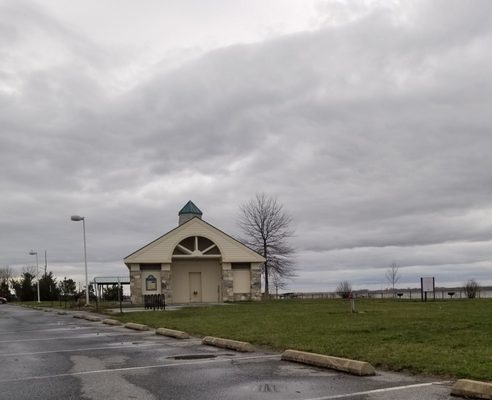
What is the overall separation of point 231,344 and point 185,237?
33.5m

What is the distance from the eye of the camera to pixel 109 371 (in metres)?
10.2

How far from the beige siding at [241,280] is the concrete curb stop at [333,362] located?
120 feet

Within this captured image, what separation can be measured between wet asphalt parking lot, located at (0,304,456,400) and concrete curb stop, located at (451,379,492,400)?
0.54 feet

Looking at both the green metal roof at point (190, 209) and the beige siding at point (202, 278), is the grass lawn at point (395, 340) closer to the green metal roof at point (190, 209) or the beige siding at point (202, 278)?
the beige siding at point (202, 278)

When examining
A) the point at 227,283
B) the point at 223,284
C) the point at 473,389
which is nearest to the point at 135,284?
the point at 223,284

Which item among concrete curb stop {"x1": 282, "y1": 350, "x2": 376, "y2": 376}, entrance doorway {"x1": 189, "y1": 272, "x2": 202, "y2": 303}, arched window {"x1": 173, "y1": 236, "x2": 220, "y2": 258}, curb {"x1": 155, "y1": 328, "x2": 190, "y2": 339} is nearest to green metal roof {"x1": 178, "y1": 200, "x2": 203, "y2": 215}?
arched window {"x1": 173, "y1": 236, "x2": 220, "y2": 258}

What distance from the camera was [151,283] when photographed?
1791 inches

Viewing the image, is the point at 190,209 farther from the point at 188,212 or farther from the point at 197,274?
the point at 197,274

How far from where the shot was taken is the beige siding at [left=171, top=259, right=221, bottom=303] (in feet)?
158

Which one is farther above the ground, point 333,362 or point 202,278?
point 333,362

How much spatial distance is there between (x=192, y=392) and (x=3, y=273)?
13871cm

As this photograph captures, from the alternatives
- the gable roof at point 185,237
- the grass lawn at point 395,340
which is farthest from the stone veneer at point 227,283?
the grass lawn at point 395,340

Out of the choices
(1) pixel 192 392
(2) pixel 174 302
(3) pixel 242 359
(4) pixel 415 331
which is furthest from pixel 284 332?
(2) pixel 174 302

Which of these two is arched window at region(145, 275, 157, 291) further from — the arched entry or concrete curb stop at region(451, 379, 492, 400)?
concrete curb stop at region(451, 379, 492, 400)
